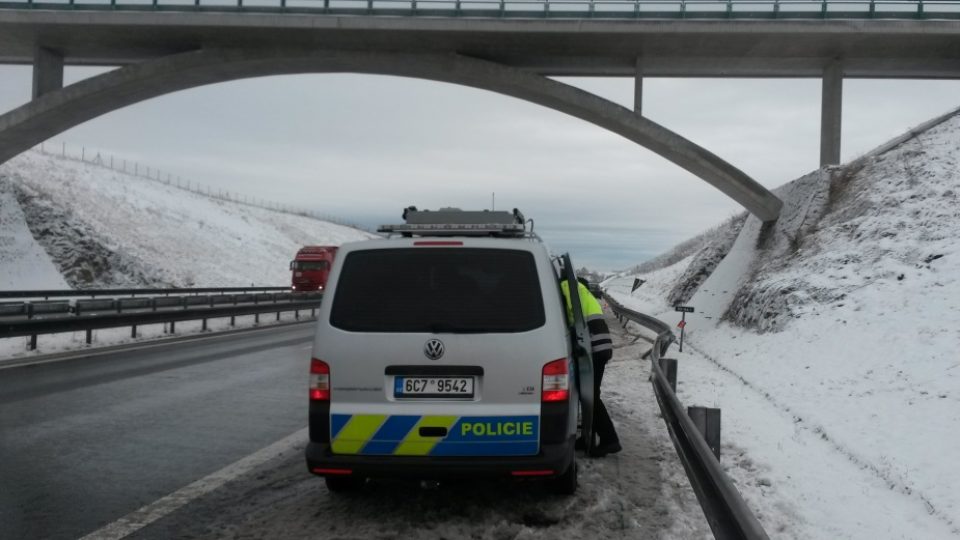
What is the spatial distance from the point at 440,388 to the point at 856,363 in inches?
309

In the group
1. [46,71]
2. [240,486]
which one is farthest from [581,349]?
[46,71]

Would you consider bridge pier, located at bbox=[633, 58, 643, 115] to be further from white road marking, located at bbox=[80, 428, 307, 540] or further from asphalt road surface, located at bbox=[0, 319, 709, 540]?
white road marking, located at bbox=[80, 428, 307, 540]

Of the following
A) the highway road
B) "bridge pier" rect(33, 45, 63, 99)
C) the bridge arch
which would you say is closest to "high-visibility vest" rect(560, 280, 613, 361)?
the highway road

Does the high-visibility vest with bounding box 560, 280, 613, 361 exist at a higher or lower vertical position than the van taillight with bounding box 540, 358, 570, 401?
higher

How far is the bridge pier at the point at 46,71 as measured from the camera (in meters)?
28.7

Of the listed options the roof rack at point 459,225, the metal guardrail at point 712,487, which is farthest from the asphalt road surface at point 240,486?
the roof rack at point 459,225

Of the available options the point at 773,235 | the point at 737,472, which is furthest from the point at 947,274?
the point at 773,235

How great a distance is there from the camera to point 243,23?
26.1m

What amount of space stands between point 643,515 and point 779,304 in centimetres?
1132

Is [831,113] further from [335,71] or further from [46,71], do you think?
[46,71]

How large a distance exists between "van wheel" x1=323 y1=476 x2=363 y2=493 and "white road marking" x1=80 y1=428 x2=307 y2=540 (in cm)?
86

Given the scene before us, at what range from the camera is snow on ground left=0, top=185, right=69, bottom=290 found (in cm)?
3158

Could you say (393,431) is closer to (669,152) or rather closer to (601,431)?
(601,431)

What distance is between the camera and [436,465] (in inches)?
163
